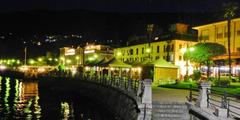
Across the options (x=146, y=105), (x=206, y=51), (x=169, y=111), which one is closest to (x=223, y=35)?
(x=206, y=51)

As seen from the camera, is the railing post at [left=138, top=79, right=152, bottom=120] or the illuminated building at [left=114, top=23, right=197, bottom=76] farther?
the illuminated building at [left=114, top=23, right=197, bottom=76]

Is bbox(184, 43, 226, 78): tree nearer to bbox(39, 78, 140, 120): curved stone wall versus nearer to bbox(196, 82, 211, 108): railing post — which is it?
bbox(39, 78, 140, 120): curved stone wall

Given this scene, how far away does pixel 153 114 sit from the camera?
18562mm

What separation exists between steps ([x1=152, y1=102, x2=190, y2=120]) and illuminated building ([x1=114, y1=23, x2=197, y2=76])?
43.3 m

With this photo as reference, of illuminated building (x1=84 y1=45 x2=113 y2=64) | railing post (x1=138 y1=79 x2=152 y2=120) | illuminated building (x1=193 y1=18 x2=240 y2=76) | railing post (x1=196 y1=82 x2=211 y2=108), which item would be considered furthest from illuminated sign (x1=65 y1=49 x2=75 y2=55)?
railing post (x1=196 y1=82 x2=211 y2=108)

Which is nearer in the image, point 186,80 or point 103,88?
point 103,88

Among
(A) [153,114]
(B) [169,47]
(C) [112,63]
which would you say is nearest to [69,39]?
(B) [169,47]

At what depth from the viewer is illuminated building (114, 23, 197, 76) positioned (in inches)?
2648

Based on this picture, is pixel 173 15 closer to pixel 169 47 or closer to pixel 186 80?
pixel 169 47

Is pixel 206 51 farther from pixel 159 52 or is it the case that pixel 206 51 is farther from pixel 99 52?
pixel 99 52

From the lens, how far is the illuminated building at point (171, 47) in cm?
6725

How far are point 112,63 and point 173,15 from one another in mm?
149920

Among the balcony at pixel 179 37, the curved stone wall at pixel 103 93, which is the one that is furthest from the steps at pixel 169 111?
the balcony at pixel 179 37

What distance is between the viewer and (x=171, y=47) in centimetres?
6925
